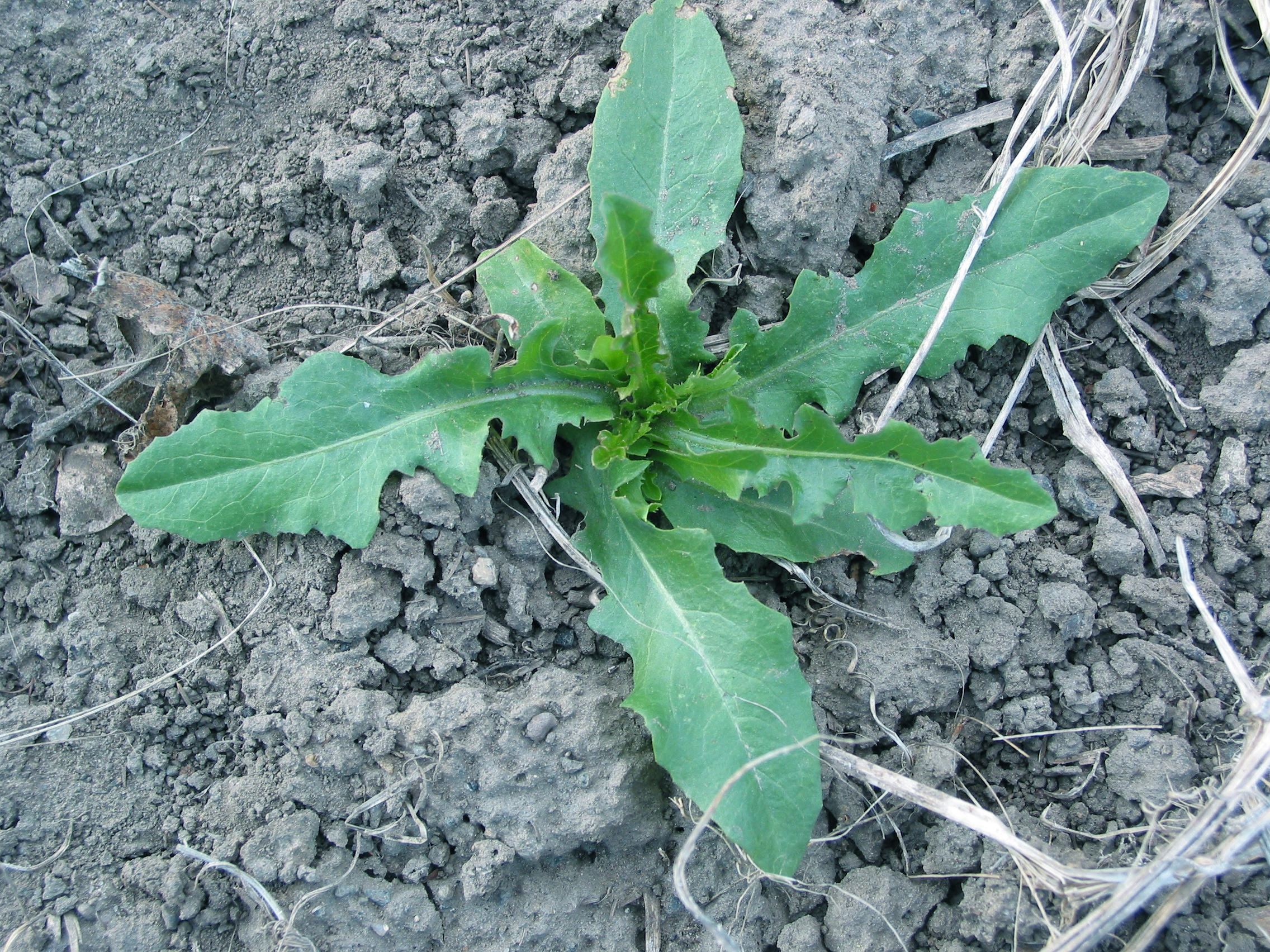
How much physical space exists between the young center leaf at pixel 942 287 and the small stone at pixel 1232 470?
61 cm

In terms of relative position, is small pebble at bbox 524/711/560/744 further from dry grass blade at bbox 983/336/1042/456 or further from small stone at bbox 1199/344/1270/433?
small stone at bbox 1199/344/1270/433

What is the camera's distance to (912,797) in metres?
1.96

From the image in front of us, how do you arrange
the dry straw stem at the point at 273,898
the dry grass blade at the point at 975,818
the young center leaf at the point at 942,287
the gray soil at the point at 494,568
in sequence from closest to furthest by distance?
the dry grass blade at the point at 975,818, the dry straw stem at the point at 273,898, the gray soil at the point at 494,568, the young center leaf at the point at 942,287

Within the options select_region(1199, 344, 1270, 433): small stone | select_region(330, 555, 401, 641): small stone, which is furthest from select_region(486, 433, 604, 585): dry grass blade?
select_region(1199, 344, 1270, 433): small stone

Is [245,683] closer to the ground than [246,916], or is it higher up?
higher up

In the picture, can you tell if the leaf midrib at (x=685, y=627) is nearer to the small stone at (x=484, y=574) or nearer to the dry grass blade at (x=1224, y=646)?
the small stone at (x=484, y=574)

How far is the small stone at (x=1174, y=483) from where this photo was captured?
7.19 feet

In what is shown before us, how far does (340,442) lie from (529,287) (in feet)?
2.20

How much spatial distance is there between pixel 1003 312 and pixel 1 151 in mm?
2932

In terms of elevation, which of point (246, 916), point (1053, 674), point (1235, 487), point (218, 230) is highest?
point (218, 230)

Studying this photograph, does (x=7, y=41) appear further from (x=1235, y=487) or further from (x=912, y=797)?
(x=1235, y=487)

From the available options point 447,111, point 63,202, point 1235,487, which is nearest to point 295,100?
point 447,111

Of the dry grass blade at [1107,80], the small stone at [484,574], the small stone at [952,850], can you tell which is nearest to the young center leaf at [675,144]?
the small stone at [484,574]

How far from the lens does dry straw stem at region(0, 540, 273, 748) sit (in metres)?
1.93
